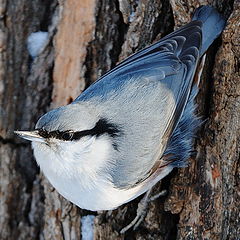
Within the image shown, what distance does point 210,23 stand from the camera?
3434 millimetres

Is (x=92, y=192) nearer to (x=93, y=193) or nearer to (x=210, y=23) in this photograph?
(x=93, y=193)

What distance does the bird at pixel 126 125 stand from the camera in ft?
10.6

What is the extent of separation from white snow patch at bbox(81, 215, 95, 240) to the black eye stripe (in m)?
0.68

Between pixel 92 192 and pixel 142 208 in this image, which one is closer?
pixel 92 192

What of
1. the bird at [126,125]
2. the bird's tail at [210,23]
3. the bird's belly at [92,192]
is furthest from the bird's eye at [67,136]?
the bird's tail at [210,23]

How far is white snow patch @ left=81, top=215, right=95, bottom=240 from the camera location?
375cm

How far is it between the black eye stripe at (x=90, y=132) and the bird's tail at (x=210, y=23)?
0.64 m

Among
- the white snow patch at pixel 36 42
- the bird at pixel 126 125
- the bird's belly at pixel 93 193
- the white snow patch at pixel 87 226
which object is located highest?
the white snow patch at pixel 36 42

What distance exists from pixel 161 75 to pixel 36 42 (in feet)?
3.03

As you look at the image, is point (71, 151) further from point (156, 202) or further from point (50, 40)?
point (50, 40)

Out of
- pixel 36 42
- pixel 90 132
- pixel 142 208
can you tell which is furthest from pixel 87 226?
pixel 36 42

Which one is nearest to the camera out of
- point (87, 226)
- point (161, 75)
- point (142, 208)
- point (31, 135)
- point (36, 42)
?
point (31, 135)

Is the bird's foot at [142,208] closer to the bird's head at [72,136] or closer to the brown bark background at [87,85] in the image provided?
the brown bark background at [87,85]

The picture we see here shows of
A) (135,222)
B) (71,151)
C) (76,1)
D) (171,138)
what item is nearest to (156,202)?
(135,222)
